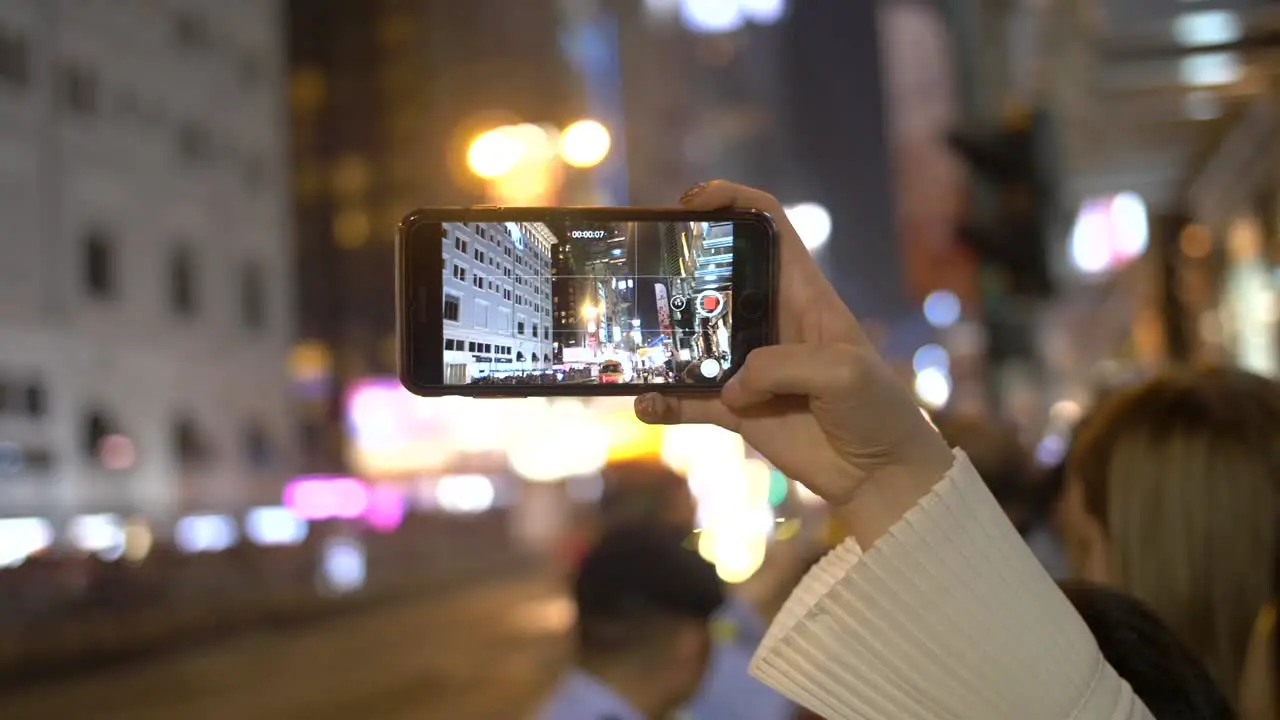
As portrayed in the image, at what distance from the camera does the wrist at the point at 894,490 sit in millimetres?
1016

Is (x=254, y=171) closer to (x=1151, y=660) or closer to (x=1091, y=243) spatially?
(x=1091, y=243)

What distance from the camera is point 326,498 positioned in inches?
1425

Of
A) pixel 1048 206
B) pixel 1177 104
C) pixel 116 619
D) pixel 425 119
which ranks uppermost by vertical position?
pixel 425 119

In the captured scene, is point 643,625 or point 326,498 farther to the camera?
point 326,498

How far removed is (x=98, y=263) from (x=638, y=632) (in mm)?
23095

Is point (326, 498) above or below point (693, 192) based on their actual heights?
below

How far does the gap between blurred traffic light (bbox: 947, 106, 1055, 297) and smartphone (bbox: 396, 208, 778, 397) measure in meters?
4.20

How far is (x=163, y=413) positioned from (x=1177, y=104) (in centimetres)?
2402

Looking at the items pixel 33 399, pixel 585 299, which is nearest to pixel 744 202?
pixel 585 299

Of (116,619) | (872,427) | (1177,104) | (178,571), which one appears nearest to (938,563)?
(872,427)

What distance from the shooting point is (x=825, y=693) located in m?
1.04

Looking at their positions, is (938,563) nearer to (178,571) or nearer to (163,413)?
(178,571)

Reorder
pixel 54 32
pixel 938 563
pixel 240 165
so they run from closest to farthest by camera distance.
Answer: pixel 938 563 → pixel 54 32 → pixel 240 165

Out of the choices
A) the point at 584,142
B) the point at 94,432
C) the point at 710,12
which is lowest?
the point at 94,432
